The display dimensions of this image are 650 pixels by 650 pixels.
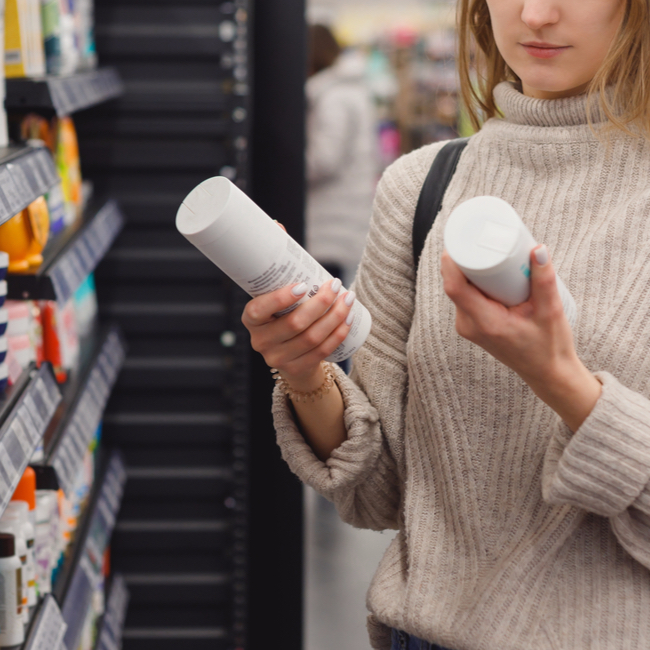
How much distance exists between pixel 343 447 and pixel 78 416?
0.76 metres

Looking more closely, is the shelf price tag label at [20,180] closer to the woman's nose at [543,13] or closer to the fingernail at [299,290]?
the fingernail at [299,290]

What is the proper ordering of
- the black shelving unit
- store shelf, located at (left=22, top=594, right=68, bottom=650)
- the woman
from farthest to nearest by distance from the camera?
the black shelving unit → store shelf, located at (left=22, top=594, right=68, bottom=650) → the woman

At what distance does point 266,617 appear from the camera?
2.53 meters

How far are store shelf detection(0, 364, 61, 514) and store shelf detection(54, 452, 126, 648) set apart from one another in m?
0.42

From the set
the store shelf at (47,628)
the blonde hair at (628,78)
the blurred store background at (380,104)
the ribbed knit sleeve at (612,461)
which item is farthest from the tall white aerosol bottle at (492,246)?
the blurred store background at (380,104)

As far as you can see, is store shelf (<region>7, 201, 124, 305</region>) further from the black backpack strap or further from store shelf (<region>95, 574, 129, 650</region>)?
store shelf (<region>95, 574, 129, 650</region>)

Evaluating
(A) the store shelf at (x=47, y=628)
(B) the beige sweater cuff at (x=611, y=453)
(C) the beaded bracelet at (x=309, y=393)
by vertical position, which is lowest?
(A) the store shelf at (x=47, y=628)

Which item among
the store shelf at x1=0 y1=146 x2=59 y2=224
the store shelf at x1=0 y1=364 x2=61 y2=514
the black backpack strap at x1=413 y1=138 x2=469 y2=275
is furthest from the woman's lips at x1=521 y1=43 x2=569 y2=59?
the store shelf at x1=0 y1=364 x2=61 y2=514

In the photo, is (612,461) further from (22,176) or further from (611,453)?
(22,176)

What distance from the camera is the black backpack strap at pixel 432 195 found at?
3.99 ft

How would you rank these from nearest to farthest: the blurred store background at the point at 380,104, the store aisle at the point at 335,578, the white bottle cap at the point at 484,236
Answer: the white bottle cap at the point at 484,236, the store aisle at the point at 335,578, the blurred store background at the point at 380,104

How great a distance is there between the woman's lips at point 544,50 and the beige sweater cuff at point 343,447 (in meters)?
0.50

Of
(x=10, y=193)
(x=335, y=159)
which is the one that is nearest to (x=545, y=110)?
(x=10, y=193)

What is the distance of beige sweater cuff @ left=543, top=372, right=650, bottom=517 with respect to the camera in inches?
36.8
